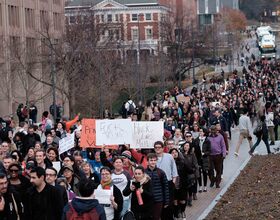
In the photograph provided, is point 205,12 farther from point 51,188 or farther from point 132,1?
point 51,188

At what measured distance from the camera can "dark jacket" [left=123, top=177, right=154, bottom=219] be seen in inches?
558

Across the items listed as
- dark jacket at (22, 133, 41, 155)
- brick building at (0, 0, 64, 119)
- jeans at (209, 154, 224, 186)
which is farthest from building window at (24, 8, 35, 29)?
jeans at (209, 154, 224, 186)

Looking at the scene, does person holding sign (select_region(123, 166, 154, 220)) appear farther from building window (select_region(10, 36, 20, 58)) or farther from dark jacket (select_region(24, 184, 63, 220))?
building window (select_region(10, 36, 20, 58))

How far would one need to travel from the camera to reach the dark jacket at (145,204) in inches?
558

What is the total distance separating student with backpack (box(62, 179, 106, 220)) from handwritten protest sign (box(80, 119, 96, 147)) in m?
9.24

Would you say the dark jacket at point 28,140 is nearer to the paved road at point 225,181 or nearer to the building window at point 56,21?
the paved road at point 225,181

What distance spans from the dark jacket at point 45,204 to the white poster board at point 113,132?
753 cm

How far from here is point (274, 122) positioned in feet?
115

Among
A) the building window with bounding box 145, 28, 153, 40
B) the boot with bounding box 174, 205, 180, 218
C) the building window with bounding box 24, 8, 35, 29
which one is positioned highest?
the building window with bounding box 24, 8, 35, 29

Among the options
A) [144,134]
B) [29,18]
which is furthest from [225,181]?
[29,18]

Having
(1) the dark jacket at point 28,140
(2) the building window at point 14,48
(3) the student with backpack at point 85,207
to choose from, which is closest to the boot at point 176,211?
(1) the dark jacket at point 28,140

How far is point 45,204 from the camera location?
12.1 meters

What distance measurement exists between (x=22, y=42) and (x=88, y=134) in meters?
33.8

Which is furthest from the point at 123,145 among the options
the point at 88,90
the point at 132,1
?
the point at 132,1
